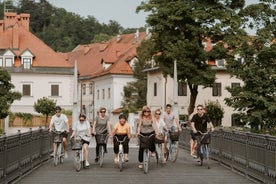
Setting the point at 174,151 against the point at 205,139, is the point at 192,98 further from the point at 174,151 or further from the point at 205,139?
the point at 205,139

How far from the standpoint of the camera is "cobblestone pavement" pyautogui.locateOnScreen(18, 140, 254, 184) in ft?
50.7

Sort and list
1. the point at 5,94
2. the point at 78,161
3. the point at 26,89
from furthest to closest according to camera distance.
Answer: the point at 26,89
the point at 5,94
the point at 78,161

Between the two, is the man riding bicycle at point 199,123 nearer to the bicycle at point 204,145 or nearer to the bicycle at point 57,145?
the bicycle at point 204,145

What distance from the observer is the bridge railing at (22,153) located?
13961mm

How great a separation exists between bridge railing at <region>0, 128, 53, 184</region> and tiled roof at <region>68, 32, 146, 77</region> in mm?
55750

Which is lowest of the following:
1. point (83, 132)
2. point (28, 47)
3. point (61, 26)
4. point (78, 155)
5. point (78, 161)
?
point (78, 161)

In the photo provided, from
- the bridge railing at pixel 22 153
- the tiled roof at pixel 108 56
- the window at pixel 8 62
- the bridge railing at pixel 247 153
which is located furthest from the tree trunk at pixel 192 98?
the tiled roof at pixel 108 56

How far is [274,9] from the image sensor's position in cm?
3191

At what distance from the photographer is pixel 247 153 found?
655 inches

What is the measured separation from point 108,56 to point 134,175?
69892 millimetres

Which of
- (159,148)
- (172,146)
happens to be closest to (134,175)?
Result: (159,148)

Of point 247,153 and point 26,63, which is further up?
point 26,63

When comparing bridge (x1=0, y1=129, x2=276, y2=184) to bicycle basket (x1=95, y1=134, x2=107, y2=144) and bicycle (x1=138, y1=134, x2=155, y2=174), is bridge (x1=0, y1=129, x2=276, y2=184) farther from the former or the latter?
bicycle basket (x1=95, y1=134, x2=107, y2=144)

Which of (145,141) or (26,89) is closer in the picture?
(145,141)
